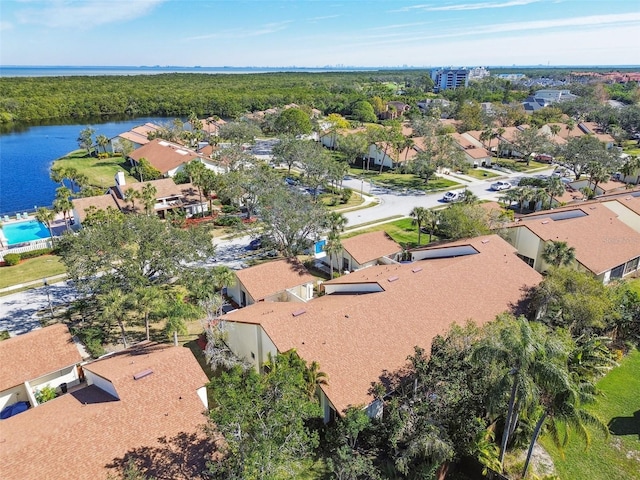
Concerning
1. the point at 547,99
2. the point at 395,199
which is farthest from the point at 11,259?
the point at 547,99

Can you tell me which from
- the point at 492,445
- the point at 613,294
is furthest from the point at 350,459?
the point at 613,294

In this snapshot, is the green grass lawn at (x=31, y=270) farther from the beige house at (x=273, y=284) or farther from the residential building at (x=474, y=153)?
the residential building at (x=474, y=153)

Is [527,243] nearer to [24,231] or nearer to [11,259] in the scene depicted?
[11,259]

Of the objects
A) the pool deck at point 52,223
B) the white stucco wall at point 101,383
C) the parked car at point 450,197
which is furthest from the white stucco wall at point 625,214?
the pool deck at point 52,223

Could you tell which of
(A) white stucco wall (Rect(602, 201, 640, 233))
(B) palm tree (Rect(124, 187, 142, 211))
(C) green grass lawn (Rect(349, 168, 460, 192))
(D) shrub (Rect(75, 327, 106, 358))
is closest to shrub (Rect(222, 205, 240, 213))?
(B) palm tree (Rect(124, 187, 142, 211))

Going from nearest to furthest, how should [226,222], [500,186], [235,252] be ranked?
A: [235,252] → [226,222] → [500,186]

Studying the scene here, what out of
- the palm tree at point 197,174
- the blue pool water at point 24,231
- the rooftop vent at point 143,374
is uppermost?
the palm tree at point 197,174
